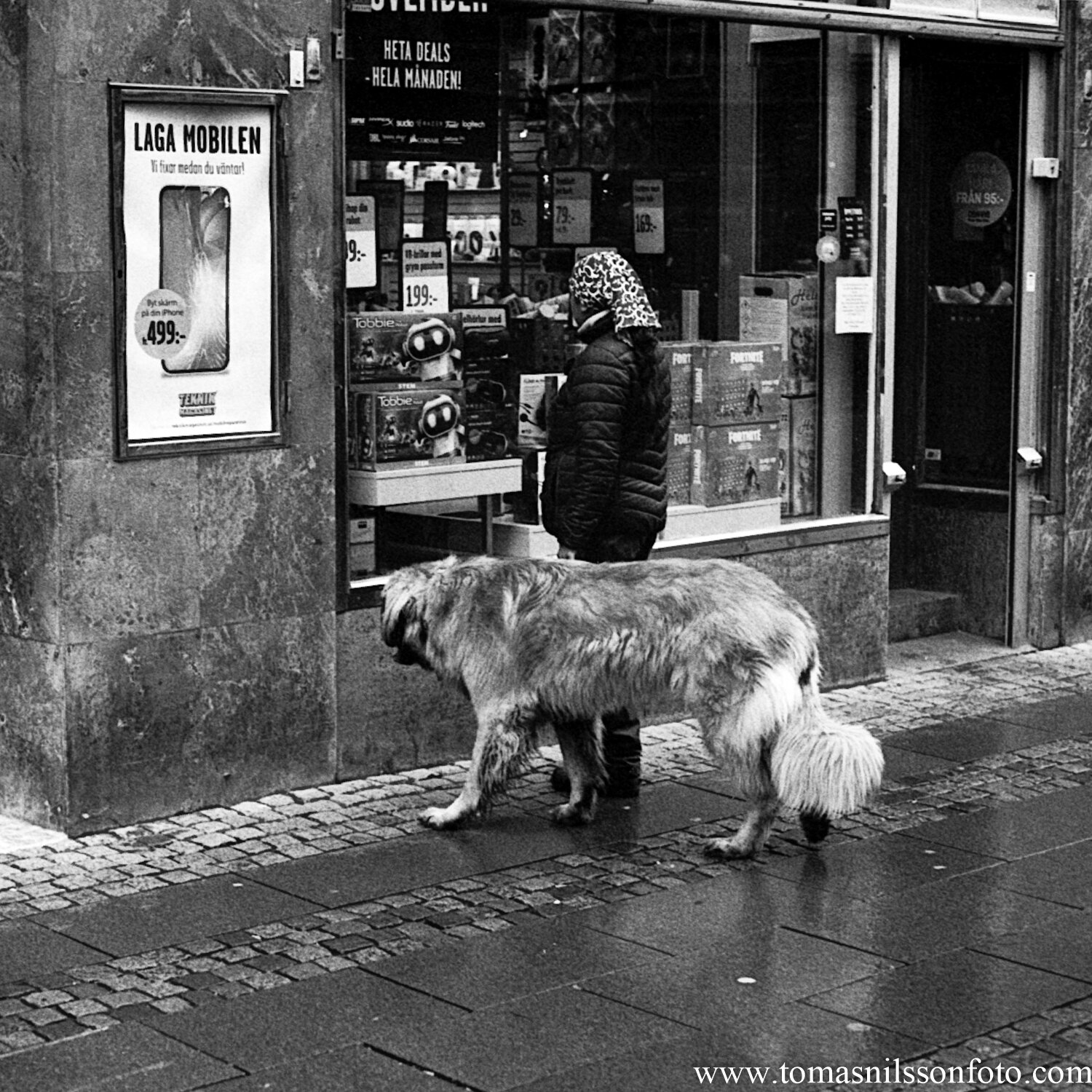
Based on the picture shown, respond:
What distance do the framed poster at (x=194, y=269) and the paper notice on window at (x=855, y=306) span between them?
354 centimetres

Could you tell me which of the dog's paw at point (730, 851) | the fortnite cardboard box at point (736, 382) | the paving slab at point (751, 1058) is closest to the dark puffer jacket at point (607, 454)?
the dog's paw at point (730, 851)

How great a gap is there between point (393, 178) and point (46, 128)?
6.19ft

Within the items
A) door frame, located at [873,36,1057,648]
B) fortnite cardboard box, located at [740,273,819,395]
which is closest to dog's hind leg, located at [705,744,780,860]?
fortnite cardboard box, located at [740,273,819,395]

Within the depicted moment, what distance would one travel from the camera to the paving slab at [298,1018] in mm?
5578

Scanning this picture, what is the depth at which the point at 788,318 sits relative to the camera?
10.6m

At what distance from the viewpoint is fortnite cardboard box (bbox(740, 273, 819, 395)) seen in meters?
10.5

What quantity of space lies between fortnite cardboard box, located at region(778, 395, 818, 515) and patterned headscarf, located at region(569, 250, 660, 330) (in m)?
2.59

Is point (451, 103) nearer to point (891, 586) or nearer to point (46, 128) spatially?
point (46, 128)

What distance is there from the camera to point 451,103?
910cm

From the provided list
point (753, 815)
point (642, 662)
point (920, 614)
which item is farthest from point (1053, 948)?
point (920, 614)

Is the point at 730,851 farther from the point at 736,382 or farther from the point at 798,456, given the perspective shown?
the point at 798,456

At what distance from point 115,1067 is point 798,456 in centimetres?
607

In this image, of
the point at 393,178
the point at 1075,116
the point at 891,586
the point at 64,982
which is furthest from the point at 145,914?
the point at 1075,116

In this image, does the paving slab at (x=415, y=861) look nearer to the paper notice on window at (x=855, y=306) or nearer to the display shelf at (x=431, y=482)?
the display shelf at (x=431, y=482)
